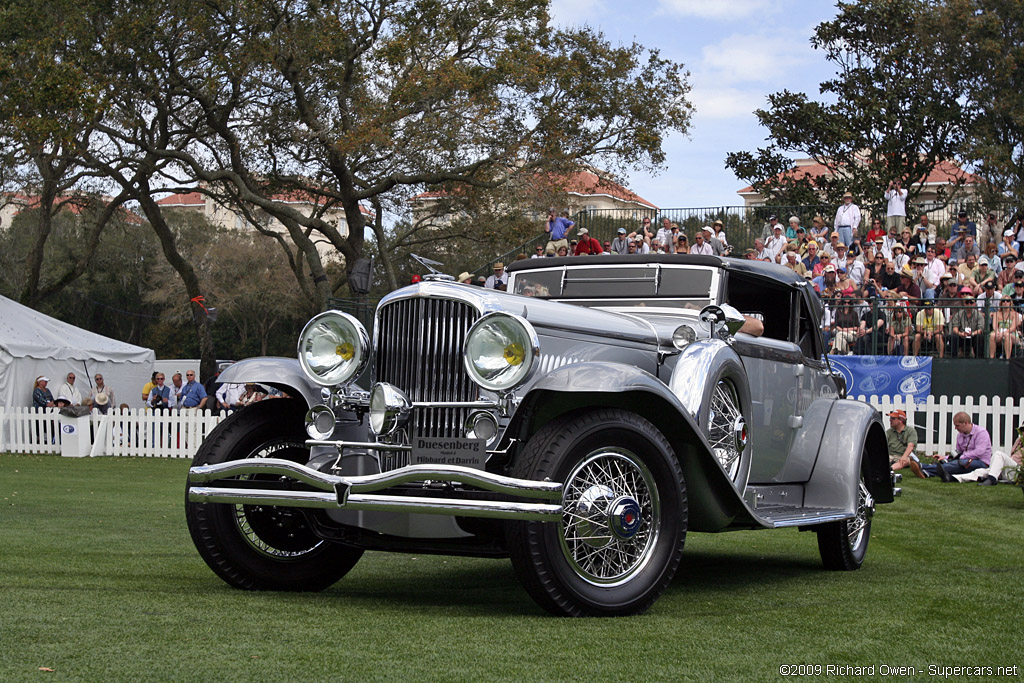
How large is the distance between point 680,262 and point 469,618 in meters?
3.08

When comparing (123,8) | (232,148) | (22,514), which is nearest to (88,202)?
(232,148)

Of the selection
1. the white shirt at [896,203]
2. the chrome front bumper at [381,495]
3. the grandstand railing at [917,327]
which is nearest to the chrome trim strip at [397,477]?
the chrome front bumper at [381,495]

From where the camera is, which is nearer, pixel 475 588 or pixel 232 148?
pixel 475 588

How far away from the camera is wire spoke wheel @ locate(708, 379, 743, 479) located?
6.22 metres

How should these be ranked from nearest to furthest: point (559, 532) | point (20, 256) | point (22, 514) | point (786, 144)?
point (559, 532)
point (22, 514)
point (786, 144)
point (20, 256)

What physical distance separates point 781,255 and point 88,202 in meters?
20.3

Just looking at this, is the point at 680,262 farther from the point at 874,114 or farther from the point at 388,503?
the point at 874,114

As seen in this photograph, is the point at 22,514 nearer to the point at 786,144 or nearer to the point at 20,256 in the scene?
the point at 786,144

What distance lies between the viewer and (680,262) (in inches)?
285

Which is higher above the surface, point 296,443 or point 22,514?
point 296,443

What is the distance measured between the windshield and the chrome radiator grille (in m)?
1.86

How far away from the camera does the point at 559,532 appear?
5000 mm

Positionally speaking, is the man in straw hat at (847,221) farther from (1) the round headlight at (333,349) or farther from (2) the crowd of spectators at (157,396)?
(1) the round headlight at (333,349)

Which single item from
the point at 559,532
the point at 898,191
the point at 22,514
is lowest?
the point at 22,514
